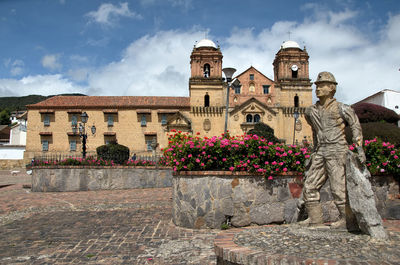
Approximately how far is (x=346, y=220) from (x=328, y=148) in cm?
103

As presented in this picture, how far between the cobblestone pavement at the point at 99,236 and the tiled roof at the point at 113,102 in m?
28.7

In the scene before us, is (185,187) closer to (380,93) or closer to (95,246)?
(95,246)

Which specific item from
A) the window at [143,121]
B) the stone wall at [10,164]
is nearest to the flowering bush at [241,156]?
the window at [143,121]

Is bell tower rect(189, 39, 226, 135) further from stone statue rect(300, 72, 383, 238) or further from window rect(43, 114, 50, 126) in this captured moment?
stone statue rect(300, 72, 383, 238)

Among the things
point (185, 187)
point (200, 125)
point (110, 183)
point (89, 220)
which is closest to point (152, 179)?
point (110, 183)

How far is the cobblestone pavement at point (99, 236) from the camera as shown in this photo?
453 cm

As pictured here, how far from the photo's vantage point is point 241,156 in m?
6.17

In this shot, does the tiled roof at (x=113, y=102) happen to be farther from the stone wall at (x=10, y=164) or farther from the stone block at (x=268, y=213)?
the stone block at (x=268, y=213)

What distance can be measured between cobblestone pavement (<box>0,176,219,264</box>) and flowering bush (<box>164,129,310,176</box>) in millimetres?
1350

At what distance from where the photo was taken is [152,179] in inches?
536

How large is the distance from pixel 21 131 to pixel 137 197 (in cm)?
4346

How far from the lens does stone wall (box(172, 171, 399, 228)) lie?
19.6ft

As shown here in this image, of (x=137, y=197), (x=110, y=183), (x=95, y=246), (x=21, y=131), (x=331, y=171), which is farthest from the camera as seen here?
(x=21, y=131)

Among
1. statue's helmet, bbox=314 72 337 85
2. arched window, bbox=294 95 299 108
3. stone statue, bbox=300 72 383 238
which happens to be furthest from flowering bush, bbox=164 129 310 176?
arched window, bbox=294 95 299 108
